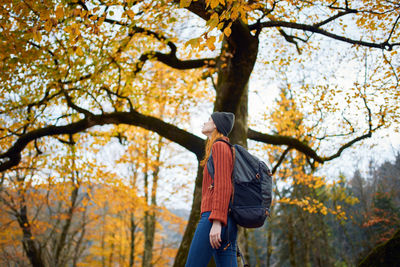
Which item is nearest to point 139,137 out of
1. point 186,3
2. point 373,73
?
point 373,73

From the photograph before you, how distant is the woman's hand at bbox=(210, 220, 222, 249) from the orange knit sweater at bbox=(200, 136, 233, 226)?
4cm

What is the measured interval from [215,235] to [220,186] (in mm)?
353

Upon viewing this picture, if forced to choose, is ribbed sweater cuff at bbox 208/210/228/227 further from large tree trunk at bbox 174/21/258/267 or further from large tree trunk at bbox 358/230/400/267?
large tree trunk at bbox 358/230/400/267

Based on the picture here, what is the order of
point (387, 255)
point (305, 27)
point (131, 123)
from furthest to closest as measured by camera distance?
point (131, 123), point (305, 27), point (387, 255)

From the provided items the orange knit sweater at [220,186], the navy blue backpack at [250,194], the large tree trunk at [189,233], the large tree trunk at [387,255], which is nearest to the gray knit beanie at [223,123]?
the orange knit sweater at [220,186]

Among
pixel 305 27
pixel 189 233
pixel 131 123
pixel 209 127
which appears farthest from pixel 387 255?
pixel 131 123

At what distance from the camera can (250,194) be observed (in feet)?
6.99

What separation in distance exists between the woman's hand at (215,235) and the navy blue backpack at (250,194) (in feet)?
0.60

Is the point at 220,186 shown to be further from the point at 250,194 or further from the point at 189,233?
the point at 189,233

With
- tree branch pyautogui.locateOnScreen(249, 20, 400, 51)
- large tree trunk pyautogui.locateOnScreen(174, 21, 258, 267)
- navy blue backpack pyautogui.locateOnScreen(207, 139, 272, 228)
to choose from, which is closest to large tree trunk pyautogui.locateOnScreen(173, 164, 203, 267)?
large tree trunk pyautogui.locateOnScreen(174, 21, 258, 267)

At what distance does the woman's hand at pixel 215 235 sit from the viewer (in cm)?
197

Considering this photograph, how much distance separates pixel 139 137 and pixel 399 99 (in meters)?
10.9

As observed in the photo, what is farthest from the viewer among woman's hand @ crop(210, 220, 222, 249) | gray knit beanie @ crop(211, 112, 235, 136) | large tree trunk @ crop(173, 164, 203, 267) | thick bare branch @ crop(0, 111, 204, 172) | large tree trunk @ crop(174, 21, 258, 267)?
thick bare branch @ crop(0, 111, 204, 172)

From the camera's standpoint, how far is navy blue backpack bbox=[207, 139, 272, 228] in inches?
82.0
